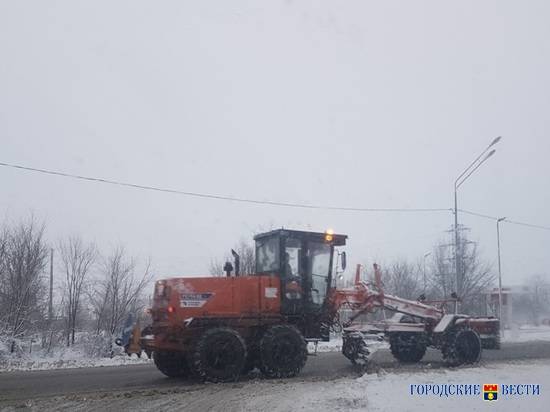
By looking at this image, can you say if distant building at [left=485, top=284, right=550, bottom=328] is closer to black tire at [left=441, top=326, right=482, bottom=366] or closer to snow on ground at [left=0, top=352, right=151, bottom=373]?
black tire at [left=441, top=326, right=482, bottom=366]

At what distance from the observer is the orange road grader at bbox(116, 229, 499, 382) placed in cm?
1406

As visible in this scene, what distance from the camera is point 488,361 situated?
1819 cm

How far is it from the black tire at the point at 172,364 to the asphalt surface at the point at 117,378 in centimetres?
25

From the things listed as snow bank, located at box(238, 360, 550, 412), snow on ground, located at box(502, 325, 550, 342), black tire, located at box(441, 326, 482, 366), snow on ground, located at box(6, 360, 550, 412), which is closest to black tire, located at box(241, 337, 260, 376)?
snow on ground, located at box(6, 360, 550, 412)

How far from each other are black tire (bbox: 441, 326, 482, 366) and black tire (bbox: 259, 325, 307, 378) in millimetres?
4959

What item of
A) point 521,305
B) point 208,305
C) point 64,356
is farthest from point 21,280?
point 521,305

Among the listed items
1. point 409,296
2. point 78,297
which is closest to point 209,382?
point 78,297

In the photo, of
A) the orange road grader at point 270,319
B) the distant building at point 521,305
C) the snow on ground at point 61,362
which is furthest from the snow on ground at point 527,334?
the snow on ground at point 61,362

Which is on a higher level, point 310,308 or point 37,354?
point 310,308

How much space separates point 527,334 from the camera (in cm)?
3872

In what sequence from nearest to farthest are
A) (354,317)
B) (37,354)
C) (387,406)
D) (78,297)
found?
(387,406) → (354,317) → (37,354) → (78,297)

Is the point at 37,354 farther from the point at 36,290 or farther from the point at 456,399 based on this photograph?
the point at 456,399

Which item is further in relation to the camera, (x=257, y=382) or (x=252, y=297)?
(x=252, y=297)

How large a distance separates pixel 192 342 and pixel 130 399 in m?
3.23
